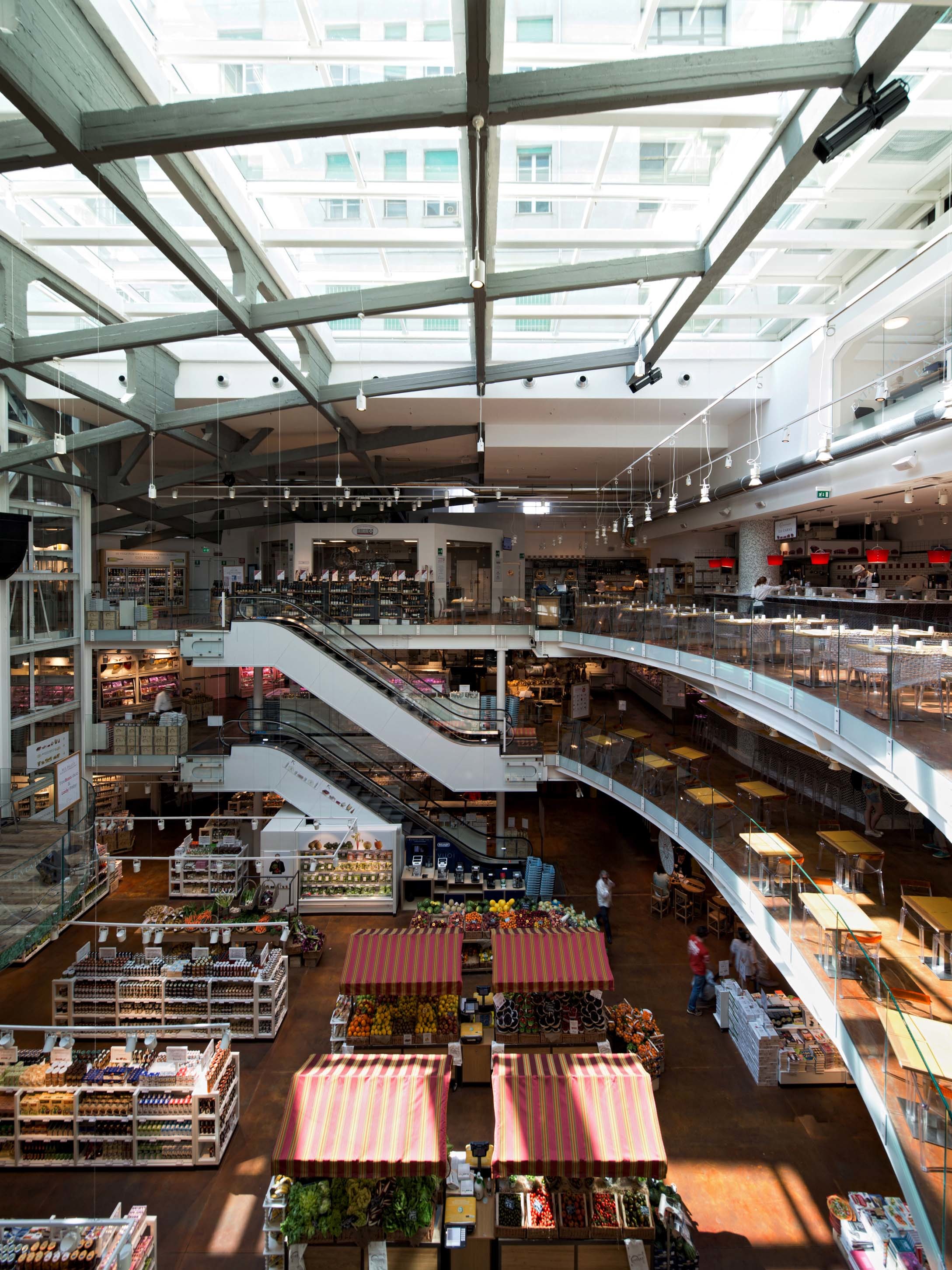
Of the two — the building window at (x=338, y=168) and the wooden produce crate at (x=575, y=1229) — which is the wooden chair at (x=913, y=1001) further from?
the building window at (x=338, y=168)

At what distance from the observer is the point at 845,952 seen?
220 inches

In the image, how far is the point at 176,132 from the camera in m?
4.46

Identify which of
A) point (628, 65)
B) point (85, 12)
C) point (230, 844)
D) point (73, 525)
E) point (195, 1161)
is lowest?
point (195, 1161)

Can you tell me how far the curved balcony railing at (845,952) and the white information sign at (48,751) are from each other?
9.68 meters

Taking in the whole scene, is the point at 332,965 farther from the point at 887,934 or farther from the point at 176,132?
the point at 176,132

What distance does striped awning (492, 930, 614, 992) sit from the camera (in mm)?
8031

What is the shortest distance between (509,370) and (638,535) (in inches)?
541

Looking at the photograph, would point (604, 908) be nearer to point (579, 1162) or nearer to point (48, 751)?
point (579, 1162)

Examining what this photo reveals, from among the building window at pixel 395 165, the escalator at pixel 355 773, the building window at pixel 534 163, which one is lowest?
the escalator at pixel 355 773

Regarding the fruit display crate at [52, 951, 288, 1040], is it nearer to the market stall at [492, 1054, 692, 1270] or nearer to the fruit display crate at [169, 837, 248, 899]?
the fruit display crate at [169, 837, 248, 899]

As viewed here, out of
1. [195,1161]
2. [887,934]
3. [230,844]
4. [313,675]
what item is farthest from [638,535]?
[195,1161]

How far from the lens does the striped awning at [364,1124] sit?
215 inches

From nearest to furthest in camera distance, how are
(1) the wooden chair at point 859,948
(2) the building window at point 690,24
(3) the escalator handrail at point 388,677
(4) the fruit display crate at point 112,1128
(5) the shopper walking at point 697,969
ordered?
(2) the building window at point 690,24 → (1) the wooden chair at point 859,948 → (4) the fruit display crate at point 112,1128 → (5) the shopper walking at point 697,969 → (3) the escalator handrail at point 388,677

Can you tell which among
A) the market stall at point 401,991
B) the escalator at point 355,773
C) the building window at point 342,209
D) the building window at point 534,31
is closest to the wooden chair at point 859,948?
the market stall at point 401,991
